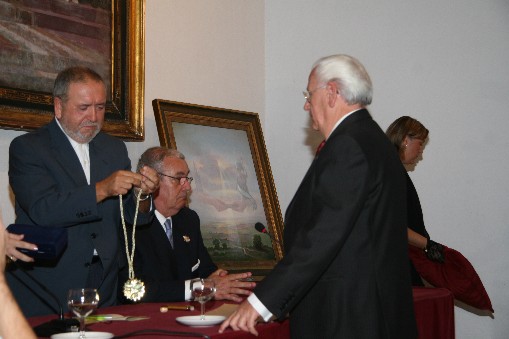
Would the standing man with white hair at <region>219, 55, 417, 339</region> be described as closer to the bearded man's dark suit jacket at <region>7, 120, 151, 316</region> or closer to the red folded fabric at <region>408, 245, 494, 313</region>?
the bearded man's dark suit jacket at <region>7, 120, 151, 316</region>

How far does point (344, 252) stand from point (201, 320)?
591mm

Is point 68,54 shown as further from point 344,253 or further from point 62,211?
point 344,253

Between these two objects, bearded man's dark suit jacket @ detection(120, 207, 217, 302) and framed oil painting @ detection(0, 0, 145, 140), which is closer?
bearded man's dark suit jacket @ detection(120, 207, 217, 302)

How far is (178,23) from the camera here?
5.77 meters

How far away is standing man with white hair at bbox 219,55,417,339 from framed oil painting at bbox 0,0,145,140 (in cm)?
201

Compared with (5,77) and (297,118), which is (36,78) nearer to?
(5,77)

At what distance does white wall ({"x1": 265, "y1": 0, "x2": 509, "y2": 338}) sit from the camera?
598 cm

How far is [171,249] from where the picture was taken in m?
4.17

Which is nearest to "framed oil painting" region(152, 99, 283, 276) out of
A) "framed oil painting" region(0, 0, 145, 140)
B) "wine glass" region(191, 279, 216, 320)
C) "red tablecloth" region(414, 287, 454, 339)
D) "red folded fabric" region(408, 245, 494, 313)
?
"framed oil painting" region(0, 0, 145, 140)

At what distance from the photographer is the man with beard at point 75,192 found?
11.2ft

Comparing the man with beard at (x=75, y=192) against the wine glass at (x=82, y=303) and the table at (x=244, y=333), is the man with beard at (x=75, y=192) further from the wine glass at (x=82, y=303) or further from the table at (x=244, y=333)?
the wine glass at (x=82, y=303)

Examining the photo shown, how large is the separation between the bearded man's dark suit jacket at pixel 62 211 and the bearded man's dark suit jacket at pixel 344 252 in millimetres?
1025

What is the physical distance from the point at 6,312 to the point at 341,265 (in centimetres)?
166

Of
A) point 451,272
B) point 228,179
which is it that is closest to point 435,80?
point 451,272
